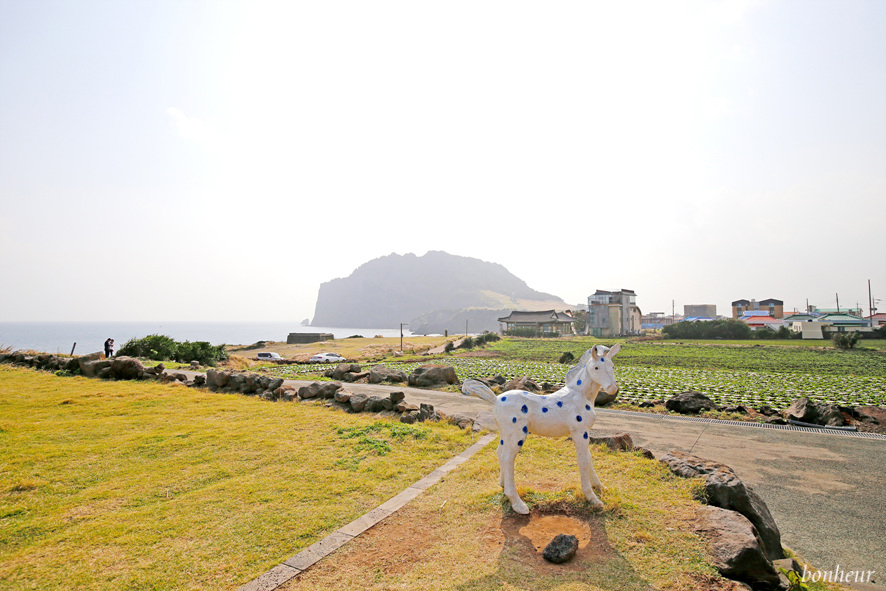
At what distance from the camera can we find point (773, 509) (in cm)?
751

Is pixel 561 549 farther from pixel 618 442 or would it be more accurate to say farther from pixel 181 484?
pixel 181 484

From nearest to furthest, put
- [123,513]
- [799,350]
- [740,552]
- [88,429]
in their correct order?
[740,552]
[123,513]
[88,429]
[799,350]

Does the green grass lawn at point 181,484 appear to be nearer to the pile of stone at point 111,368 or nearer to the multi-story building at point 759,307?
Result: the pile of stone at point 111,368

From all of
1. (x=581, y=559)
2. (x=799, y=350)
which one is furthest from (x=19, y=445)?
(x=799, y=350)

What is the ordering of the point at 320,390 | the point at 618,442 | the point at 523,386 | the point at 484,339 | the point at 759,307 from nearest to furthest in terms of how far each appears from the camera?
the point at 618,442 < the point at 320,390 < the point at 523,386 < the point at 484,339 < the point at 759,307

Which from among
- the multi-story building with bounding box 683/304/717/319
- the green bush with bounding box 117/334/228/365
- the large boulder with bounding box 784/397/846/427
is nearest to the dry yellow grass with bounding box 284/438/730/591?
the large boulder with bounding box 784/397/846/427

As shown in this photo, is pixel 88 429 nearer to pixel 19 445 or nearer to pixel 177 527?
pixel 19 445

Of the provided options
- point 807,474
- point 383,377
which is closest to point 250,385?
point 383,377

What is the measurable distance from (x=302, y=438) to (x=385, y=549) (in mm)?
6142

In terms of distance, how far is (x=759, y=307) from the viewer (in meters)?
101

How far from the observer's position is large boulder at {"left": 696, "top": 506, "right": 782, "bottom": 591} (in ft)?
16.4

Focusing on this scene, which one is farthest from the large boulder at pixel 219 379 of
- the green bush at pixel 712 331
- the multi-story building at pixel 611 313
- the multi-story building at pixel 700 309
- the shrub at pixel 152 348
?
the multi-story building at pixel 700 309

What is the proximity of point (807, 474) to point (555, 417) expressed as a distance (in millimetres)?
6511

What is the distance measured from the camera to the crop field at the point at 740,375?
18422mm
